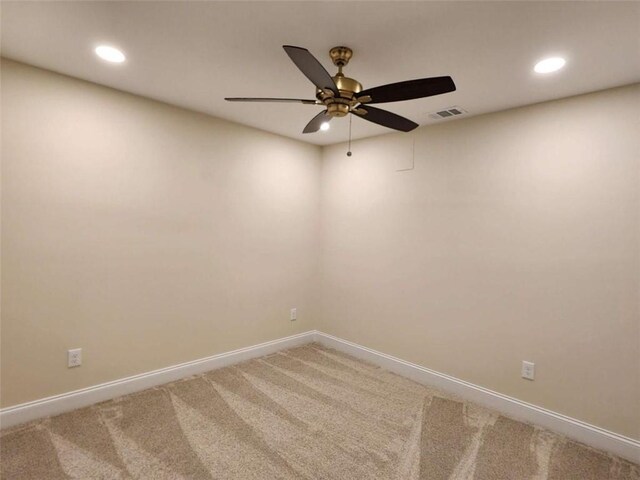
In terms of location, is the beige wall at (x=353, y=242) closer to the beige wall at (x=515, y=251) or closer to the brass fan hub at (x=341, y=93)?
the beige wall at (x=515, y=251)

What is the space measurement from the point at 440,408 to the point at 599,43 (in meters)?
2.58

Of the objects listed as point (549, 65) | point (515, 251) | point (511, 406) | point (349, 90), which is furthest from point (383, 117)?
point (511, 406)

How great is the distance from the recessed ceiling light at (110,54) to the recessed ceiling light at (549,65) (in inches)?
98.0

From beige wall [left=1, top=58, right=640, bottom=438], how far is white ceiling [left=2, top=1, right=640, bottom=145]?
1.16ft

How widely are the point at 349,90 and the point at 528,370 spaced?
95.7 inches

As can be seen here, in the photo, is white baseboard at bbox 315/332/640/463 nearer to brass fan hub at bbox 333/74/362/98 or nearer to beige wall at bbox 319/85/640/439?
beige wall at bbox 319/85/640/439

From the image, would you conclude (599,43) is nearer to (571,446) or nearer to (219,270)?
(571,446)

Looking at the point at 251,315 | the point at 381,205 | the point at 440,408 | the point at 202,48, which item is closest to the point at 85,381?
the point at 251,315

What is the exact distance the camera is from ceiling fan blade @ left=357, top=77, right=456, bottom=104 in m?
1.57

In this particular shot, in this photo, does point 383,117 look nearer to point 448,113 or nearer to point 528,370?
point 448,113

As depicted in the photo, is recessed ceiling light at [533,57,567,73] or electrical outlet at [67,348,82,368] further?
electrical outlet at [67,348,82,368]

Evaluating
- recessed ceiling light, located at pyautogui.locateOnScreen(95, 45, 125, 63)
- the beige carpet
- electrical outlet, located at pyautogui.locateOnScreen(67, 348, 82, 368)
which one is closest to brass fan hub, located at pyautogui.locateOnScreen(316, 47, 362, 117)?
recessed ceiling light, located at pyautogui.locateOnScreen(95, 45, 125, 63)

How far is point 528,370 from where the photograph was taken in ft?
8.63

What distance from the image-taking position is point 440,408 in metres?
2.74
